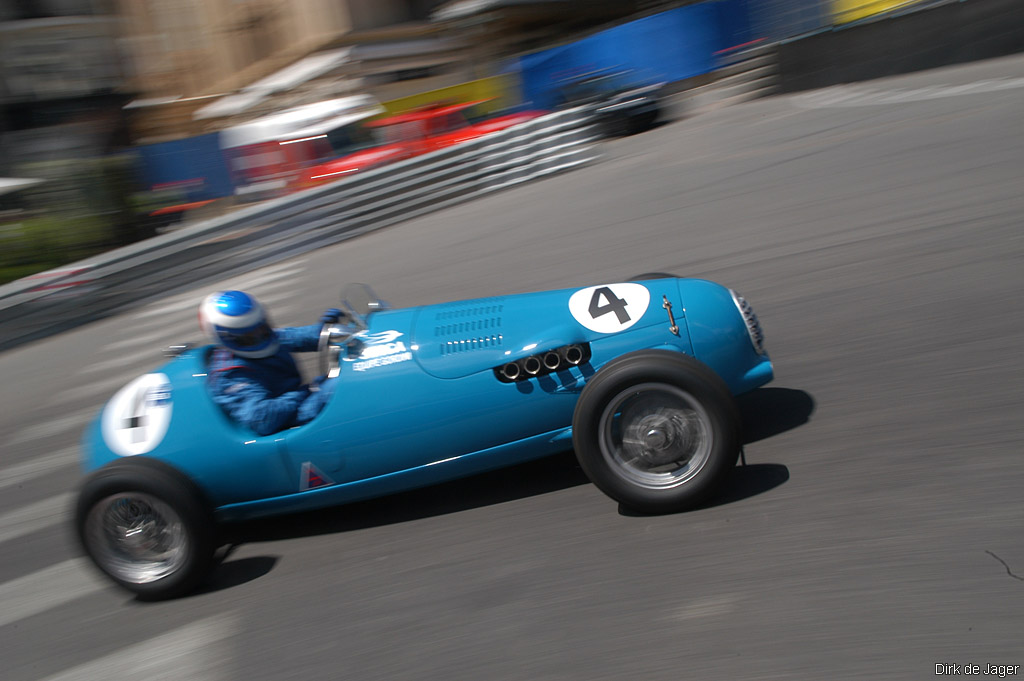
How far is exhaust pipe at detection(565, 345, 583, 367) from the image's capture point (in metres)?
3.81

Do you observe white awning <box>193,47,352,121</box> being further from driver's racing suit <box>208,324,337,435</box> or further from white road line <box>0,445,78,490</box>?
driver's racing suit <box>208,324,337,435</box>

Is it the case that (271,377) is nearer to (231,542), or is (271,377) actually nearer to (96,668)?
(231,542)

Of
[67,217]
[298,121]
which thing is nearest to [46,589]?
[67,217]

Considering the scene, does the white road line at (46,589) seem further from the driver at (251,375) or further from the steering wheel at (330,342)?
the steering wheel at (330,342)

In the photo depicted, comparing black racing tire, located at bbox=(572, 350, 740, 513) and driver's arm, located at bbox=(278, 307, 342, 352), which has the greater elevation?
driver's arm, located at bbox=(278, 307, 342, 352)

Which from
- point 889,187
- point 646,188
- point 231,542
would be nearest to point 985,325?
point 889,187

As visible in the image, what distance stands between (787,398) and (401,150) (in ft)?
35.8

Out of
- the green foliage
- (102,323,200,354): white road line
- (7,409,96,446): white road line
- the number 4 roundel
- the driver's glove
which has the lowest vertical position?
(7,409,96,446): white road line

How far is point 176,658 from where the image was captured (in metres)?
3.57

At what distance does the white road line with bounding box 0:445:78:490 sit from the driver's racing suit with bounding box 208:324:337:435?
2.35 metres

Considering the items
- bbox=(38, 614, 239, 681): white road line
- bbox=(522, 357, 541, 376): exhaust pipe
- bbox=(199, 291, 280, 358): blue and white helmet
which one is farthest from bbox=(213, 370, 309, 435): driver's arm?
bbox=(522, 357, 541, 376): exhaust pipe

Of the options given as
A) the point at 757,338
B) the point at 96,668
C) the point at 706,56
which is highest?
the point at 706,56

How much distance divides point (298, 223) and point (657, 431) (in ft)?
27.4

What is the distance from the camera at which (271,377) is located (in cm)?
427
